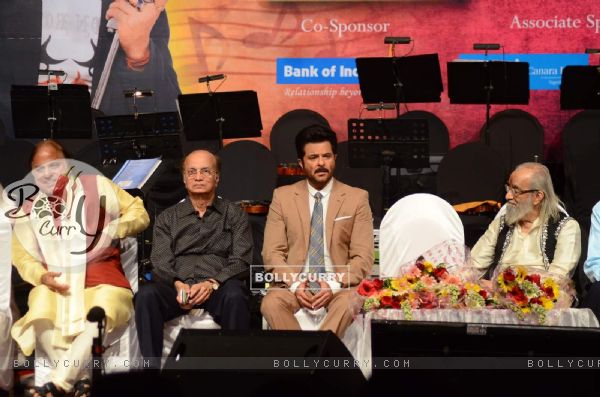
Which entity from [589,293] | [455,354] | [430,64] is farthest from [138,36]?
[455,354]

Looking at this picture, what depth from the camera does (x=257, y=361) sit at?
3854mm

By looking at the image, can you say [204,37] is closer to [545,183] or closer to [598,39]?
[598,39]

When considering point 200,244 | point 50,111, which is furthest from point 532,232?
point 50,111

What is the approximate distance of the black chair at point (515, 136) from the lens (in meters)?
9.50

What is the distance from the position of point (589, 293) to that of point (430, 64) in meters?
4.05

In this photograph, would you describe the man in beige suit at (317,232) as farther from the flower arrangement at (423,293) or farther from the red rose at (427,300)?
the red rose at (427,300)

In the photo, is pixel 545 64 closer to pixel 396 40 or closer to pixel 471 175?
pixel 396 40

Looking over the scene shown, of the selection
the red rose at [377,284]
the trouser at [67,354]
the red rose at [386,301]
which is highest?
the red rose at [377,284]

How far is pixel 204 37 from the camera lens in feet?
34.8

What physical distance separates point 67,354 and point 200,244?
1119 millimetres

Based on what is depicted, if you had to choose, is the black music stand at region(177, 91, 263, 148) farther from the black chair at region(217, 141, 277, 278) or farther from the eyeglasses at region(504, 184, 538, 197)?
the eyeglasses at region(504, 184, 538, 197)

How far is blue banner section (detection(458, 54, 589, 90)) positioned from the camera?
10.3m

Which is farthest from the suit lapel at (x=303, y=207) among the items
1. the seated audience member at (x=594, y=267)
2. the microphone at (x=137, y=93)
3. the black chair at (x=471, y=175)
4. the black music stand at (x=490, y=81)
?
the microphone at (x=137, y=93)

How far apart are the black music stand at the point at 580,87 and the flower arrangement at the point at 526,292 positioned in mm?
4579
